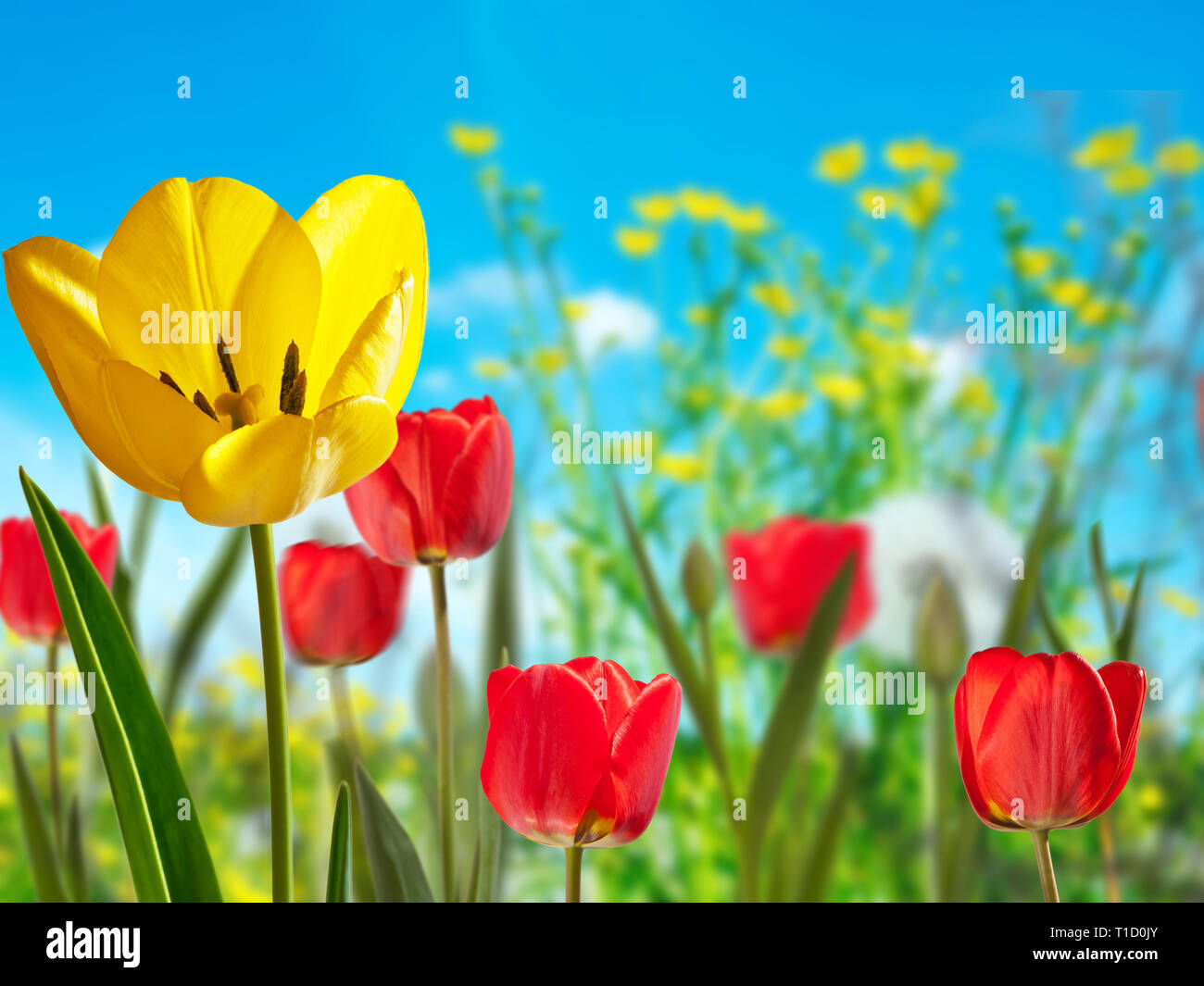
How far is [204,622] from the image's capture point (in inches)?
19.6

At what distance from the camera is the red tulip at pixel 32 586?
A: 461 mm

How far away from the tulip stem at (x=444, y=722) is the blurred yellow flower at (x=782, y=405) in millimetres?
229

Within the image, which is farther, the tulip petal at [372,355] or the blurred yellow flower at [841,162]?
the blurred yellow flower at [841,162]

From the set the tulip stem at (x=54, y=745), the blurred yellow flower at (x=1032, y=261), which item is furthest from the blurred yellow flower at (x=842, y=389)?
the tulip stem at (x=54, y=745)

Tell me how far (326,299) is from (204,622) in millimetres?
210

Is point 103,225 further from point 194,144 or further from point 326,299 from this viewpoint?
point 326,299

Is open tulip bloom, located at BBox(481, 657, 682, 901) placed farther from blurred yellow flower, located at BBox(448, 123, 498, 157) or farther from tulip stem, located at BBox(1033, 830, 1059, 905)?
blurred yellow flower, located at BBox(448, 123, 498, 157)

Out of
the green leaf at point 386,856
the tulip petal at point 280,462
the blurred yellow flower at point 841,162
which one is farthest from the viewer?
the blurred yellow flower at point 841,162

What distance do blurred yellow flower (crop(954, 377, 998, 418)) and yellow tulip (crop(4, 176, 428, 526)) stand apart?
32 cm

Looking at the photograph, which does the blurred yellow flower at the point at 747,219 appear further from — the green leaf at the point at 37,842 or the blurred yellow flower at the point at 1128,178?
the green leaf at the point at 37,842

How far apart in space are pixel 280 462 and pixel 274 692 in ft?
0.28

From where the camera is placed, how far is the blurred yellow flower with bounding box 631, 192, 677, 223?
53cm

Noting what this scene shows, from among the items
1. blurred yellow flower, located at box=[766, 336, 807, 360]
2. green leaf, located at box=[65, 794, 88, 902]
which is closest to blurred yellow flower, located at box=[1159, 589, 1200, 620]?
blurred yellow flower, located at box=[766, 336, 807, 360]

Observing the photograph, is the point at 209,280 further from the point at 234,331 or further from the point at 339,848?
the point at 339,848
